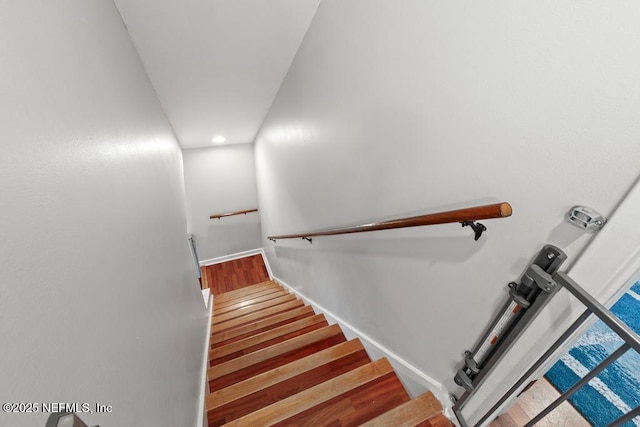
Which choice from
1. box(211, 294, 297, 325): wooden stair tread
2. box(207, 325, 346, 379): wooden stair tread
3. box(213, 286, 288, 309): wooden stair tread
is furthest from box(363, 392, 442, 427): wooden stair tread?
box(213, 286, 288, 309): wooden stair tread

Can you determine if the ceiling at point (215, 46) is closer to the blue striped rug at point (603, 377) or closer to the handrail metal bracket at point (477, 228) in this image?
the handrail metal bracket at point (477, 228)

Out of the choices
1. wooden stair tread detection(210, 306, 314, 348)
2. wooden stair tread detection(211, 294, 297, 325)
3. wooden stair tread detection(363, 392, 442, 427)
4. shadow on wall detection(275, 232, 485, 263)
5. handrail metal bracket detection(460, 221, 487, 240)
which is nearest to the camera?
handrail metal bracket detection(460, 221, 487, 240)

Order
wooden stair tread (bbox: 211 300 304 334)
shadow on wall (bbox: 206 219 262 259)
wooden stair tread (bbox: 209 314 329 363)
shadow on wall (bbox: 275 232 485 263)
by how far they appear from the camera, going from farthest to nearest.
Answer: shadow on wall (bbox: 206 219 262 259) < wooden stair tread (bbox: 211 300 304 334) < wooden stair tread (bbox: 209 314 329 363) < shadow on wall (bbox: 275 232 485 263)

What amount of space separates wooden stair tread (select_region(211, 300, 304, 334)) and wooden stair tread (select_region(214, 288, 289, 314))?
1.61 ft

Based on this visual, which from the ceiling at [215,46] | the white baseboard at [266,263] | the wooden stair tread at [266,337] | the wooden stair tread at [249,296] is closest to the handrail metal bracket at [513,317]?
the wooden stair tread at [266,337]

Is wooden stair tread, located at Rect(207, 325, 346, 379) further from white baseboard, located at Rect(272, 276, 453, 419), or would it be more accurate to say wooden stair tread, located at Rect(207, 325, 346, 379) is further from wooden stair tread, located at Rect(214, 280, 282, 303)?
wooden stair tread, located at Rect(214, 280, 282, 303)

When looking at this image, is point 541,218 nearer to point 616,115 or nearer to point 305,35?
point 616,115

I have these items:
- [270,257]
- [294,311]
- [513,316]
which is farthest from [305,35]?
[270,257]

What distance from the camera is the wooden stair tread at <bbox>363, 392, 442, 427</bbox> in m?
1.10

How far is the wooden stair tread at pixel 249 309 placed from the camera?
2860 mm

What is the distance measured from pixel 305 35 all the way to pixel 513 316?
1.95m

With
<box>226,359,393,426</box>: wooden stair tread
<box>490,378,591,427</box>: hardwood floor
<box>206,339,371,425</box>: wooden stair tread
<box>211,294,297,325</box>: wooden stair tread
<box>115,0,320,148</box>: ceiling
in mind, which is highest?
<box>115,0,320,148</box>: ceiling

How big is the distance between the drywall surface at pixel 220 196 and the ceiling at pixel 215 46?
1.93 m

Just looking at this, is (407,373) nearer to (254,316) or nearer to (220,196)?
(254,316)
